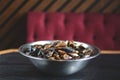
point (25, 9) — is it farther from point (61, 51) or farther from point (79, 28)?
point (61, 51)

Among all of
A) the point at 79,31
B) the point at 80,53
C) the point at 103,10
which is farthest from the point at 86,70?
the point at 103,10

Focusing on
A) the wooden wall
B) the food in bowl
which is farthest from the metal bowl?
the wooden wall

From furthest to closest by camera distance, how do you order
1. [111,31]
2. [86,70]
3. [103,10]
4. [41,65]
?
[103,10], [111,31], [86,70], [41,65]

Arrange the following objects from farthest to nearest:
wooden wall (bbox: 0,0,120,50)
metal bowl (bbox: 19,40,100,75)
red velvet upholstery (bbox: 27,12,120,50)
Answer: wooden wall (bbox: 0,0,120,50) → red velvet upholstery (bbox: 27,12,120,50) → metal bowl (bbox: 19,40,100,75)

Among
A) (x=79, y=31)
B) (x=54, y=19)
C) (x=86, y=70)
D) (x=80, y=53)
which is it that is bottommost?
(x=86, y=70)

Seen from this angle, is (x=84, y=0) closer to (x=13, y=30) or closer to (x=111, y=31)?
(x=111, y=31)

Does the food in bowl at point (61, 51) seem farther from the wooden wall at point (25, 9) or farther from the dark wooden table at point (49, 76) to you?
the wooden wall at point (25, 9)

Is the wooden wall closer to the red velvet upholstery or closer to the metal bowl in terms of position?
the red velvet upholstery
